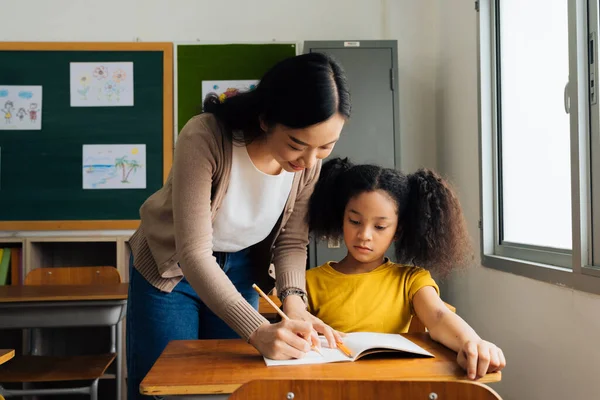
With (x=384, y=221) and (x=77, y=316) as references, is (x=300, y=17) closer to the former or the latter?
(x=77, y=316)

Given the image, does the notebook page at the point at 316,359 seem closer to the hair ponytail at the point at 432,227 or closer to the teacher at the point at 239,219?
the teacher at the point at 239,219

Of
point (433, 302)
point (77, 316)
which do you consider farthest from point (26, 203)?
point (433, 302)

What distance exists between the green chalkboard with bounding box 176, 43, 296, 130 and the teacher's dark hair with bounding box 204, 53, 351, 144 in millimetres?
2426

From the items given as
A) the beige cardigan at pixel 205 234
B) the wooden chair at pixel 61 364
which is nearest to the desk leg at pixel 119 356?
the wooden chair at pixel 61 364

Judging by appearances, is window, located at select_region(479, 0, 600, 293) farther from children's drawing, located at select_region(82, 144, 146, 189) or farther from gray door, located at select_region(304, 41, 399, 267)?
children's drawing, located at select_region(82, 144, 146, 189)

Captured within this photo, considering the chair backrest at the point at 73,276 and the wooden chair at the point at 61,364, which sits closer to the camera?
the wooden chair at the point at 61,364

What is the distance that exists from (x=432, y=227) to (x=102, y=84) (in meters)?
2.65

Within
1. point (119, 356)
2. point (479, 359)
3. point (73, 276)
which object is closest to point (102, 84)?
point (73, 276)

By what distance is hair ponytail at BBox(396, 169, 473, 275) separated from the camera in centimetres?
162

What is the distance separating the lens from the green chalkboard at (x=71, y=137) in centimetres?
362

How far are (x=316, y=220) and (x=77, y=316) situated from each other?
1471mm

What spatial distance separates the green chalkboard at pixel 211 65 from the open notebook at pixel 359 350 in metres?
2.67

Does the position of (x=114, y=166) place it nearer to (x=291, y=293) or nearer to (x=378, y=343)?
(x=291, y=293)

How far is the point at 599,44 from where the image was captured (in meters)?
1.94
